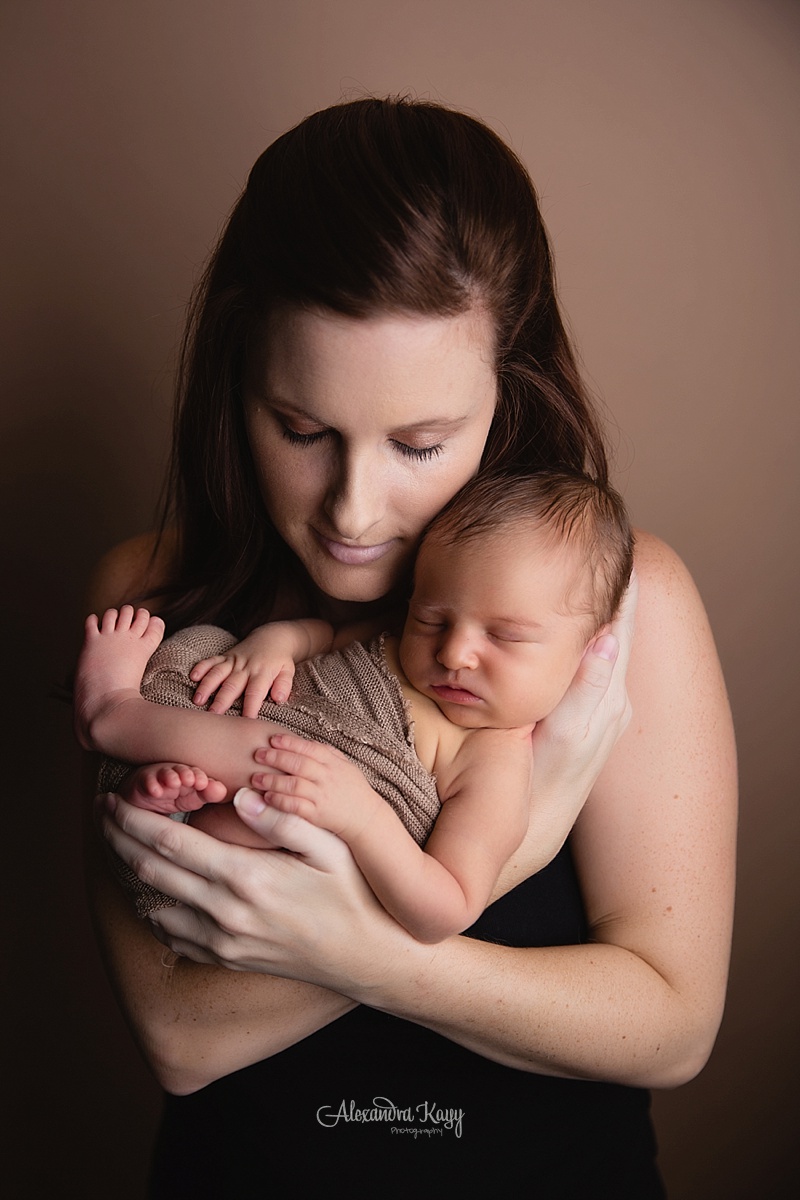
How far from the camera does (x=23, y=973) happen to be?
8.28 ft

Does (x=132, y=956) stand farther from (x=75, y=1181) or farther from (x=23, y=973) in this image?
(x=75, y=1181)

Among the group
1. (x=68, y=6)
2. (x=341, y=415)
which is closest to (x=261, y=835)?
(x=341, y=415)

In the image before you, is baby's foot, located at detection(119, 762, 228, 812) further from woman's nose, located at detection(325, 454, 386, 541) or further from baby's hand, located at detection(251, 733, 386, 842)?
woman's nose, located at detection(325, 454, 386, 541)

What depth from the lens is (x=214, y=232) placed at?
2096mm

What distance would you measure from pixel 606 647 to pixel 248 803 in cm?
56

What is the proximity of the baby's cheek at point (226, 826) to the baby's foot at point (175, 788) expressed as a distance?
0.04m

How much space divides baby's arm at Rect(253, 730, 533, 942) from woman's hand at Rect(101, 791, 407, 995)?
0.03 m

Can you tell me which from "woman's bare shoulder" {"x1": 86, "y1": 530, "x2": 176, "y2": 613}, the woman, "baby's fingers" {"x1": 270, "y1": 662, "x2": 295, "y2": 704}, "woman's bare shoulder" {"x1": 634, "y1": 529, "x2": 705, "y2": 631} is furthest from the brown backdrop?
"baby's fingers" {"x1": 270, "y1": 662, "x2": 295, "y2": 704}

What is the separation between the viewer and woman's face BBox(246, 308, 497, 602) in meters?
1.23

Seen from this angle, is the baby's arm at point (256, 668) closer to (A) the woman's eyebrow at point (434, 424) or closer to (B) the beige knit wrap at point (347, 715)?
(B) the beige knit wrap at point (347, 715)

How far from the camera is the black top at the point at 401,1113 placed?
143 centimetres

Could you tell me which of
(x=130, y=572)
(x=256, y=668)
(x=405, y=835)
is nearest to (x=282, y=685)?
(x=256, y=668)

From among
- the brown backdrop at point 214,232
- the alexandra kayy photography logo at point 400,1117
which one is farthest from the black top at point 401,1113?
the brown backdrop at point 214,232

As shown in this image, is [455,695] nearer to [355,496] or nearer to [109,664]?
[355,496]
